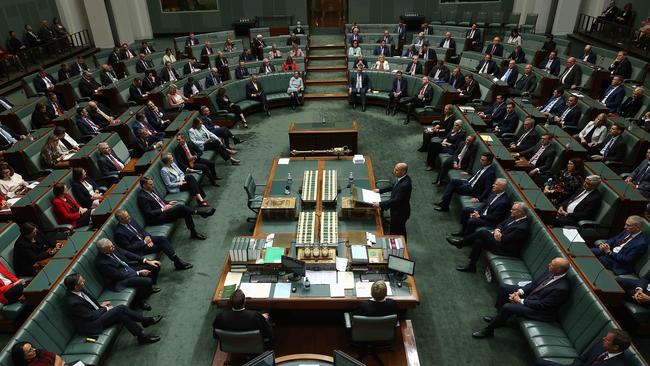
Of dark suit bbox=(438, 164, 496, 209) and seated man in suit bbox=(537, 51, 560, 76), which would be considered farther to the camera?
seated man in suit bbox=(537, 51, 560, 76)

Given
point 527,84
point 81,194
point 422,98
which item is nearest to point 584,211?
point 527,84

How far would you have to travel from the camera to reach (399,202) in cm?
586

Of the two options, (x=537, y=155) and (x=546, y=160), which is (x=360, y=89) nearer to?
(x=537, y=155)

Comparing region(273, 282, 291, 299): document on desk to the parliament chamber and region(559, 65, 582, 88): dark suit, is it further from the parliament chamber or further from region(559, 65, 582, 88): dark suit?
region(559, 65, 582, 88): dark suit

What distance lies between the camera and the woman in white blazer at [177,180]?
6.98 metres

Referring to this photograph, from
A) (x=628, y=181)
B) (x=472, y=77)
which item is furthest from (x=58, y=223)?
(x=472, y=77)

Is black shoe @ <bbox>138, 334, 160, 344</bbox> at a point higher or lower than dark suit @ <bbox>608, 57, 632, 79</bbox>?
→ lower

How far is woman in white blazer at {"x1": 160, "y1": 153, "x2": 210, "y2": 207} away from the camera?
22.9 feet

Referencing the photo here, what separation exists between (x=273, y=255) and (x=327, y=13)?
1725cm

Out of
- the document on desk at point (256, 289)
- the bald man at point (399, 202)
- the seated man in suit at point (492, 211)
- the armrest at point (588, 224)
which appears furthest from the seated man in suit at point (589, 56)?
the document on desk at point (256, 289)

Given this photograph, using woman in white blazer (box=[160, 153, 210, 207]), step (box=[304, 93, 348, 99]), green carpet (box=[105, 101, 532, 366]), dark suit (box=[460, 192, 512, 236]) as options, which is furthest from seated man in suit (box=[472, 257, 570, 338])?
step (box=[304, 93, 348, 99])

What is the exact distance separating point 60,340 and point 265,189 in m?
3.44

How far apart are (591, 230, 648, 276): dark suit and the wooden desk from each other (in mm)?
5086

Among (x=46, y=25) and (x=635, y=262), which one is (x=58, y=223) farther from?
(x=46, y=25)
